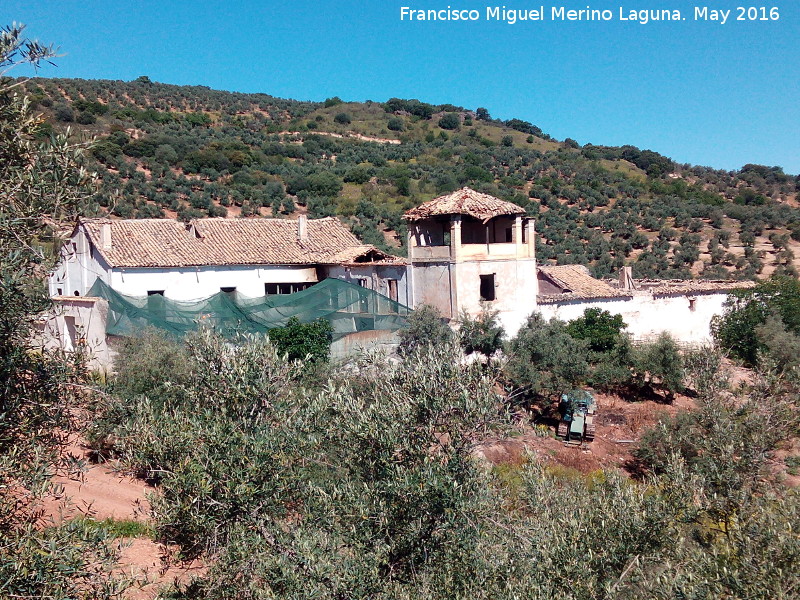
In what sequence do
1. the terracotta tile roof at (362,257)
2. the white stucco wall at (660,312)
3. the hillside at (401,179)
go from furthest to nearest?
1. the hillside at (401,179)
2. the terracotta tile roof at (362,257)
3. the white stucco wall at (660,312)

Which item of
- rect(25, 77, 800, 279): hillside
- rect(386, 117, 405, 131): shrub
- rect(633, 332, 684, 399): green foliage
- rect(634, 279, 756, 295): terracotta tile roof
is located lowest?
rect(633, 332, 684, 399): green foliage

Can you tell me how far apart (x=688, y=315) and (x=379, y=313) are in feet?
44.5

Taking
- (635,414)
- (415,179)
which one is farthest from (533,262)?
(415,179)

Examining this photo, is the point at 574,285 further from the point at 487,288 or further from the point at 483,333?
the point at 483,333

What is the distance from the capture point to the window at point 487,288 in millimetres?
22172

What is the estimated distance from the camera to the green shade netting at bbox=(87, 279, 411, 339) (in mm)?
18250

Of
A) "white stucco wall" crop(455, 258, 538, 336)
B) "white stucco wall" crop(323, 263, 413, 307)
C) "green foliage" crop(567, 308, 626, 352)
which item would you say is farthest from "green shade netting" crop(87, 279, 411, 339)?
"green foliage" crop(567, 308, 626, 352)

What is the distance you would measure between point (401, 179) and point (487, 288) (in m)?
28.6

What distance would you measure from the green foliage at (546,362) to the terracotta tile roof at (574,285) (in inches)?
115

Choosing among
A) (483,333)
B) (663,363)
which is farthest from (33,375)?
(663,363)

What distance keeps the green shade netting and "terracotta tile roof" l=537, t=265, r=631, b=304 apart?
20.6 feet

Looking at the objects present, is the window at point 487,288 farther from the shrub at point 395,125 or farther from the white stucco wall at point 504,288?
the shrub at point 395,125

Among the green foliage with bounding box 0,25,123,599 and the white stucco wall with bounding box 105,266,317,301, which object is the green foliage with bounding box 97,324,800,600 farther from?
the white stucco wall with bounding box 105,266,317,301

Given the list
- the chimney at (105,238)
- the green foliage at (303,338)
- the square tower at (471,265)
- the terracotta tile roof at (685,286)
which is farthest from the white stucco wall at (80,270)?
the terracotta tile roof at (685,286)
